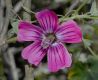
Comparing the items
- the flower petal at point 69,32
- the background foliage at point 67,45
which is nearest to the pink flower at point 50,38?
the flower petal at point 69,32

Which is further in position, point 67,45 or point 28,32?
point 67,45

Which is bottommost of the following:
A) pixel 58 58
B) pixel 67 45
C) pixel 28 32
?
pixel 67 45

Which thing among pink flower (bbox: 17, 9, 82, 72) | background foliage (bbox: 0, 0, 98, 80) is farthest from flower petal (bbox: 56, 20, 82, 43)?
background foliage (bbox: 0, 0, 98, 80)

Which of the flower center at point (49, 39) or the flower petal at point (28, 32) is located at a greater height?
the flower petal at point (28, 32)

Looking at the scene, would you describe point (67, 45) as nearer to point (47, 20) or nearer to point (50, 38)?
point (50, 38)

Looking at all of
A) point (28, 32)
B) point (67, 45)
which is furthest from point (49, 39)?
point (67, 45)

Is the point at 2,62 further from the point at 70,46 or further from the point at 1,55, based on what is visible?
the point at 70,46

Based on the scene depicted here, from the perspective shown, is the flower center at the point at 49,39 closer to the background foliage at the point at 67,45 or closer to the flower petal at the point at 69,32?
the flower petal at the point at 69,32

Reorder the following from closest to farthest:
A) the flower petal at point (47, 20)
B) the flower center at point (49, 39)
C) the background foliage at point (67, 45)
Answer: the flower petal at point (47, 20) → the flower center at point (49, 39) → the background foliage at point (67, 45)
